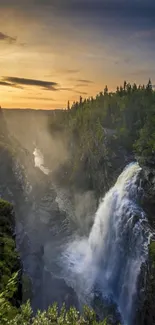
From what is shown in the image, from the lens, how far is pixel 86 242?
70188mm

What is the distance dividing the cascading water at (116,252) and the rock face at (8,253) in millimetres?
24957

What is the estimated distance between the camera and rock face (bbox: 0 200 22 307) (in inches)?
901

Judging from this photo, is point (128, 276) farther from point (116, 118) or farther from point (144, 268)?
point (116, 118)

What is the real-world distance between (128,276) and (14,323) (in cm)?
3994

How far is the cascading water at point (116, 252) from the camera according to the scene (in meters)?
49.5

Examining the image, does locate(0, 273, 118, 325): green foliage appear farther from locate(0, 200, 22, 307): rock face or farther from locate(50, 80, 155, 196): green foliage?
locate(50, 80, 155, 196): green foliage

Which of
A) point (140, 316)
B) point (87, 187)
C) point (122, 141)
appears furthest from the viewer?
point (87, 187)

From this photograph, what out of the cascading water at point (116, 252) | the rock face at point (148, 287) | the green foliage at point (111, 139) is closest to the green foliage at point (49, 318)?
the rock face at point (148, 287)

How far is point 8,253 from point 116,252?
3406 centimetres

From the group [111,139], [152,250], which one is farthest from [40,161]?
[152,250]

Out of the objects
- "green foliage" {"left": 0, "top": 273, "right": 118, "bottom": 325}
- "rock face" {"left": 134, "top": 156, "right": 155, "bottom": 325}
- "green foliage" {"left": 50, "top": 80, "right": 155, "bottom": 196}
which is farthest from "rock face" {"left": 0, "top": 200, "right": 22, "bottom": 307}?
Answer: "green foliage" {"left": 50, "top": 80, "right": 155, "bottom": 196}

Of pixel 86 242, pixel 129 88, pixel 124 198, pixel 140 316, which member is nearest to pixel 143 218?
pixel 124 198

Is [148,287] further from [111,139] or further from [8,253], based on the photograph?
[111,139]

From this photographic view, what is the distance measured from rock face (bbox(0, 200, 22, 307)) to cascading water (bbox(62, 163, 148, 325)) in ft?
81.9
